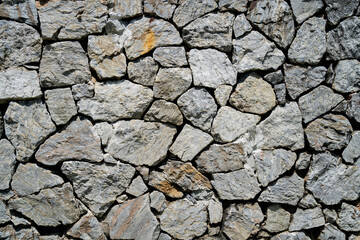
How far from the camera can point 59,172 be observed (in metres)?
2.53

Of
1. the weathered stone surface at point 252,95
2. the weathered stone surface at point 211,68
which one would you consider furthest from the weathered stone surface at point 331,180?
the weathered stone surface at point 211,68

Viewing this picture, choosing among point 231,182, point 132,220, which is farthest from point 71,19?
point 231,182

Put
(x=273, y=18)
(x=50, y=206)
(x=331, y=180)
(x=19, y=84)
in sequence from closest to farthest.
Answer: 1. (x=19, y=84)
2. (x=50, y=206)
3. (x=273, y=18)
4. (x=331, y=180)

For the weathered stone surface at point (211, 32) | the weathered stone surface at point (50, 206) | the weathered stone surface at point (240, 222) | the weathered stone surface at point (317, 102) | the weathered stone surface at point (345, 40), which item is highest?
the weathered stone surface at point (345, 40)

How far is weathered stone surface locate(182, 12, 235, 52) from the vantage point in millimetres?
2590

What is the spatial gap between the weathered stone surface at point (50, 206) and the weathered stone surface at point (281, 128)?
1.64 meters

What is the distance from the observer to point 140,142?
102 inches

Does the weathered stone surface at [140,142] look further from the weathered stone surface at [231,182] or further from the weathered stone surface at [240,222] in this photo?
the weathered stone surface at [240,222]

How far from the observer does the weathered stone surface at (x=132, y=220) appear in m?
2.59

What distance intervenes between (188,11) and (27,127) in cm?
159

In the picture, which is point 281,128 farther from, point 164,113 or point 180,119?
point 164,113

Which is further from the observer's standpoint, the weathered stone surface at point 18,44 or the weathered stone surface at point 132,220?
the weathered stone surface at point 132,220

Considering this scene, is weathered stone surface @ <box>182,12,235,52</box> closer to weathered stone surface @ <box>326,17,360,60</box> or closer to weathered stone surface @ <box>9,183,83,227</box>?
weathered stone surface @ <box>326,17,360,60</box>

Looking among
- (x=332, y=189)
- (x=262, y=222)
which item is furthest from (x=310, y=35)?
(x=262, y=222)
